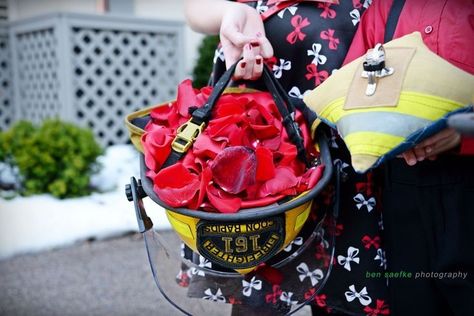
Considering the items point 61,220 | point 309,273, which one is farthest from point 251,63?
point 61,220

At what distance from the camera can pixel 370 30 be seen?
1142mm

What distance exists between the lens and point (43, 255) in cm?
337

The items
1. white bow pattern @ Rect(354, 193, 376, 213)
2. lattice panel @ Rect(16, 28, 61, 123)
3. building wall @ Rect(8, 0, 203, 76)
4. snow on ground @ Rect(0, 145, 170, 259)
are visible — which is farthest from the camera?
building wall @ Rect(8, 0, 203, 76)

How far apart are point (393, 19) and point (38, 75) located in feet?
15.9

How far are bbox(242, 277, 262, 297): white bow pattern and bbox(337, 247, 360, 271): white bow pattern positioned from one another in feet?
0.64

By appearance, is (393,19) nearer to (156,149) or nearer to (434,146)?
(434,146)

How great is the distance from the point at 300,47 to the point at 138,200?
1.67ft

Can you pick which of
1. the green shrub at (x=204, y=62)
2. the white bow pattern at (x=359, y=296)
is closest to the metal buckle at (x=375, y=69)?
the white bow pattern at (x=359, y=296)

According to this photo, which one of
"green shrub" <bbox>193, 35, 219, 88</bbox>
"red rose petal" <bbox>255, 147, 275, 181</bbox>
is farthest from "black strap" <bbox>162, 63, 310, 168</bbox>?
"green shrub" <bbox>193, 35, 219, 88</bbox>

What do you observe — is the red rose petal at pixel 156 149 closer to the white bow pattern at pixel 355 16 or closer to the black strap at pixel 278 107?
the black strap at pixel 278 107

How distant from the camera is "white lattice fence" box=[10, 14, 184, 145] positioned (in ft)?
16.4

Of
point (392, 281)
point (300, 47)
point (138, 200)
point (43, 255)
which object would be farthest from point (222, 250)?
point (43, 255)

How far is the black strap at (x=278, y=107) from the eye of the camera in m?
1.12

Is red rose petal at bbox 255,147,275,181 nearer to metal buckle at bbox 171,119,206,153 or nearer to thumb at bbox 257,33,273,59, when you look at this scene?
metal buckle at bbox 171,119,206,153
